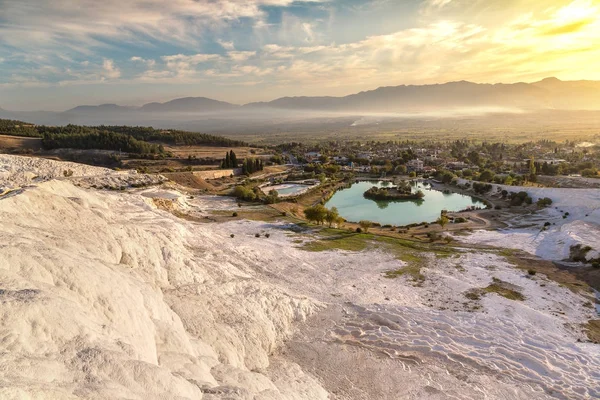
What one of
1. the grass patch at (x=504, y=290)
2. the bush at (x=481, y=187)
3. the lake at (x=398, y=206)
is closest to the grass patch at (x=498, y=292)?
the grass patch at (x=504, y=290)

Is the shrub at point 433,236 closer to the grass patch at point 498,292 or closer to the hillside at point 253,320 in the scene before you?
the hillside at point 253,320

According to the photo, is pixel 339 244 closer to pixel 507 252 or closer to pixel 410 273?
pixel 410 273

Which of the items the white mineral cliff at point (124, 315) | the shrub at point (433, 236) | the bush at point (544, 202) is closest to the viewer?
the white mineral cliff at point (124, 315)

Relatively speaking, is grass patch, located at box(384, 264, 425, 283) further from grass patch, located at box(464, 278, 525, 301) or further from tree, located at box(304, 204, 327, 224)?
tree, located at box(304, 204, 327, 224)

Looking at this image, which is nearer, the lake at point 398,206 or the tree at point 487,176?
the lake at point 398,206

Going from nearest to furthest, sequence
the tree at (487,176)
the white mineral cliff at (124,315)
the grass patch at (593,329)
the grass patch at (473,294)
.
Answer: the white mineral cliff at (124,315) → the grass patch at (593,329) → the grass patch at (473,294) → the tree at (487,176)

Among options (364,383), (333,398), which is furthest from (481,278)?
(333,398)

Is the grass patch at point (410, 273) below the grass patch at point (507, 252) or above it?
above

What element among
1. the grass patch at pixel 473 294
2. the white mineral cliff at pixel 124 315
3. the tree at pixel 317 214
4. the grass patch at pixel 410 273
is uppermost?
the white mineral cliff at pixel 124 315

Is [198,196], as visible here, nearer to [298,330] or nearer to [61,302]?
[298,330]
